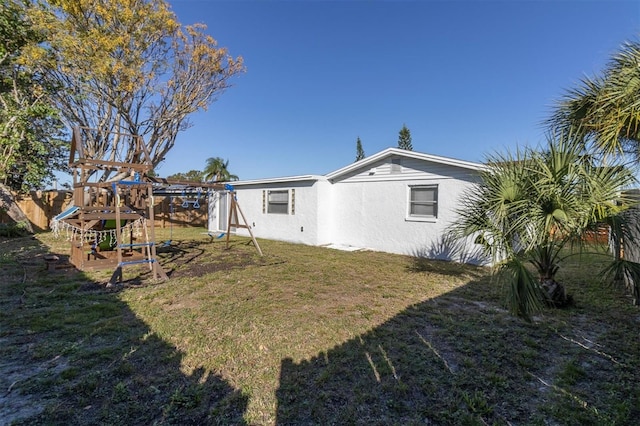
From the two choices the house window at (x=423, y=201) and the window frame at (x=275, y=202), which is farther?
the window frame at (x=275, y=202)

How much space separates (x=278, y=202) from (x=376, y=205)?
468 centimetres

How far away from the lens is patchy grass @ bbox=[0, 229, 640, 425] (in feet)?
7.92

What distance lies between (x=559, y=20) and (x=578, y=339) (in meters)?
9.07

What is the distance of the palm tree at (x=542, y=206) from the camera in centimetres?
400

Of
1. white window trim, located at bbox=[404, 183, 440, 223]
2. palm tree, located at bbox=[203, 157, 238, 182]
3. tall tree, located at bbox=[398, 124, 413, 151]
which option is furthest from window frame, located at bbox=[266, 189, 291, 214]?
tall tree, located at bbox=[398, 124, 413, 151]

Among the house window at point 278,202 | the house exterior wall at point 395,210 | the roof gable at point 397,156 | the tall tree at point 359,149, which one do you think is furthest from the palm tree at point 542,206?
the tall tree at point 359,149

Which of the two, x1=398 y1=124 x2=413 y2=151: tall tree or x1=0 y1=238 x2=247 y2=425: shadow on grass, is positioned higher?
x1=398 y1=124 x2=413 y2=151: tall tree

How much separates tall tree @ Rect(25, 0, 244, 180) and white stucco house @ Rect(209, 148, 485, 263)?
5.45 metres

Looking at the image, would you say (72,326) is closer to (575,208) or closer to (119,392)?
(119,392)

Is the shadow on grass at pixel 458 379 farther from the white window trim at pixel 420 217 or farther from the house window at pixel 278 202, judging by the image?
the house window at pixel 278 202

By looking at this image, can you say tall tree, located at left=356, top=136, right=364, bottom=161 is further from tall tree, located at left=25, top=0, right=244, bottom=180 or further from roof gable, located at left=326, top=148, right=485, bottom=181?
roof gable, located at left=326, top=148, right=485, bottom=181

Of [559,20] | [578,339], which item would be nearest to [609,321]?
[578,339]

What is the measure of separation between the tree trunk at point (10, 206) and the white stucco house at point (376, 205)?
33.4ft

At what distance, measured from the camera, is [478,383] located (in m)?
2.80
